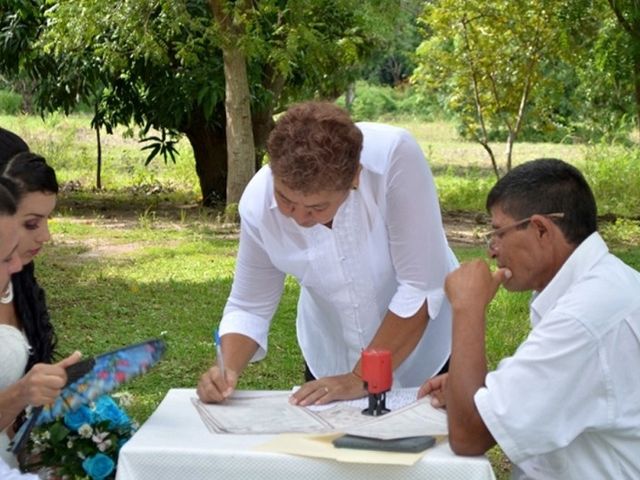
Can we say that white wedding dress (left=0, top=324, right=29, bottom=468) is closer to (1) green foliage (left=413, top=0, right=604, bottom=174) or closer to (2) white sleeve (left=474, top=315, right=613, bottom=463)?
(2) white sleeve (left=474, top=315, right=613, bottom=463)

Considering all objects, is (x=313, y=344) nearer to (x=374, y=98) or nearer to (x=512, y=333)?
(x=512, y=333)

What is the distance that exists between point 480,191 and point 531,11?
293 cm

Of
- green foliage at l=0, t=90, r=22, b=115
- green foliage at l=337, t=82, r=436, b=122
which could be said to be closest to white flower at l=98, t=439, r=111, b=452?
green foliage at l=0, t=90, r=22, b=115

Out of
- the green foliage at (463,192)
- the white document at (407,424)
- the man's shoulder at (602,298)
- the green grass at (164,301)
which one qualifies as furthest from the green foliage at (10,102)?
the man's shoulder at (602,298)

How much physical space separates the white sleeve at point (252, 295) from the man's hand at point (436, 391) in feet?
2.05

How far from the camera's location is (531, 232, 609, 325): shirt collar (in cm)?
295

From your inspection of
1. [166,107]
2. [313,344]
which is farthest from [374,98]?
[313,344]

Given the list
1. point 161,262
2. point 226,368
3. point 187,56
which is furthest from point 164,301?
point 226,368

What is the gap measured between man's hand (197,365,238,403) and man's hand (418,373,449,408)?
Result: 549mm

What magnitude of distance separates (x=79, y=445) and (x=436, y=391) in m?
0.99

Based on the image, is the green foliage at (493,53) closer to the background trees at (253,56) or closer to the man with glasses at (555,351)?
the background trees at (253,56)

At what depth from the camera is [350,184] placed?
3.33 m

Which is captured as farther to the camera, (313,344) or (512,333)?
(512,333)

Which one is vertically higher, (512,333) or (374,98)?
(512,333)
